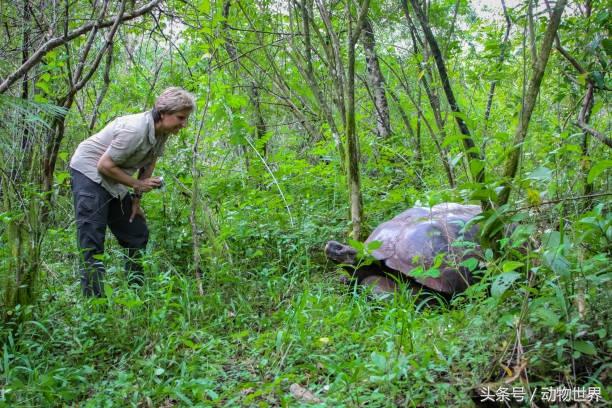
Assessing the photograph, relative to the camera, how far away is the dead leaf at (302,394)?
8.36 feet

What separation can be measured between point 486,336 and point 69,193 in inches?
194

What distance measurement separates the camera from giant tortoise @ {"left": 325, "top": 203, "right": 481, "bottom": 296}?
397 cm

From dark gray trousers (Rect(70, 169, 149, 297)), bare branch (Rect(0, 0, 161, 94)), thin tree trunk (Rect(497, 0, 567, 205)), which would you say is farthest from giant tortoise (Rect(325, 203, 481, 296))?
bare branch (Rect(0, 0, 161, 94))

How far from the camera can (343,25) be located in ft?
22.0

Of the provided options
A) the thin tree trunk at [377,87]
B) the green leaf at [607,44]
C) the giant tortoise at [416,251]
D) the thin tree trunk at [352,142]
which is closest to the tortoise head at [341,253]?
the giant tortoise at [416,251]

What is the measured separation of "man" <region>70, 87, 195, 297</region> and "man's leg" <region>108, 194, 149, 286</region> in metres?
0.02

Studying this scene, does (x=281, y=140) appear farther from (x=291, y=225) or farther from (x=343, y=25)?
(x=291, y=225)

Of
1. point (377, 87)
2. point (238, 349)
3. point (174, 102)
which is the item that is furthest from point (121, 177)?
point (377, 87)

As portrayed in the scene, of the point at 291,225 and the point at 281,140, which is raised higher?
the point at 281,140

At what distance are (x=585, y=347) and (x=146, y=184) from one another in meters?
3.16

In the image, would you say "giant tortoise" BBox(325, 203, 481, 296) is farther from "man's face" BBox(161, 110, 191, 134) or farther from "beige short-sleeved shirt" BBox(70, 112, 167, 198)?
"beige short-sleeved shirt" BBox(70, 112, 167, 198)

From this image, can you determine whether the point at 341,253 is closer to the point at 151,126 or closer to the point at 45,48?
the point at 151,126

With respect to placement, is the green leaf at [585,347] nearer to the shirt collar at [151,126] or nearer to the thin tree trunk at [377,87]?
the shirt collar at [151,126]

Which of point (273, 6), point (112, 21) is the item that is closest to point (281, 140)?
point (273, 6)
